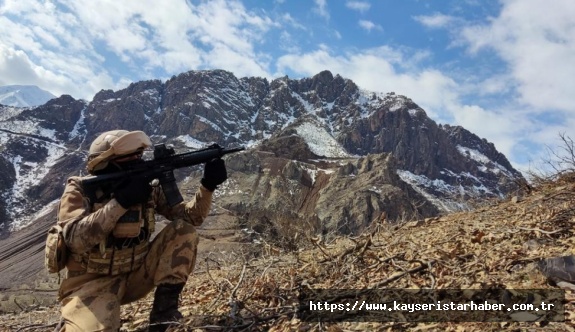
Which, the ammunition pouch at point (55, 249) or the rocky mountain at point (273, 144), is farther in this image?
the rocky mountain at point (273, 144)

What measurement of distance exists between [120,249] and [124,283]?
0.28 meters

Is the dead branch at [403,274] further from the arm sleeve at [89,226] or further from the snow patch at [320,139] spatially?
the snow patch at [320,139]

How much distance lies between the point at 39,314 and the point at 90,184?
331cm

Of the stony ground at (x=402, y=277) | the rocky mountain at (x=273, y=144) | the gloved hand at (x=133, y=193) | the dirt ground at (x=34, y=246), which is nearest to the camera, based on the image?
the stony ground at (x=402, y=277)

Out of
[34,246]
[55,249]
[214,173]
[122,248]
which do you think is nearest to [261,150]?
[34,246]

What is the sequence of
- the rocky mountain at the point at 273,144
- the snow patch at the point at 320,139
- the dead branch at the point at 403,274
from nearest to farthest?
the dead branch at the point at 403,274 < the rocky mountain at the point at 273,144 < the snow patch at the point at 320,139

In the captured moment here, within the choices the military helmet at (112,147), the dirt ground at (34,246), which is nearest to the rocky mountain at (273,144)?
the dirt ground at (34,246)

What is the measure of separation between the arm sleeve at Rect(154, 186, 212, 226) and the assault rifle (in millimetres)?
118

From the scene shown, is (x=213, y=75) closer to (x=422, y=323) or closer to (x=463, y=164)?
(x=463, y=164)

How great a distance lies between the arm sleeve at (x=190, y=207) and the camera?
141 inches

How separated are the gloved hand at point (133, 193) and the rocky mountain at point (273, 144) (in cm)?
6521

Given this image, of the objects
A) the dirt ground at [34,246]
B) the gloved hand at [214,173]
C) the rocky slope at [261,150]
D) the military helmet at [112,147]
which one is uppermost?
the rocky slope at [261,150]

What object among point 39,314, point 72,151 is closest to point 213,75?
point 72,151

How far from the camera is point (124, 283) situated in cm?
338
